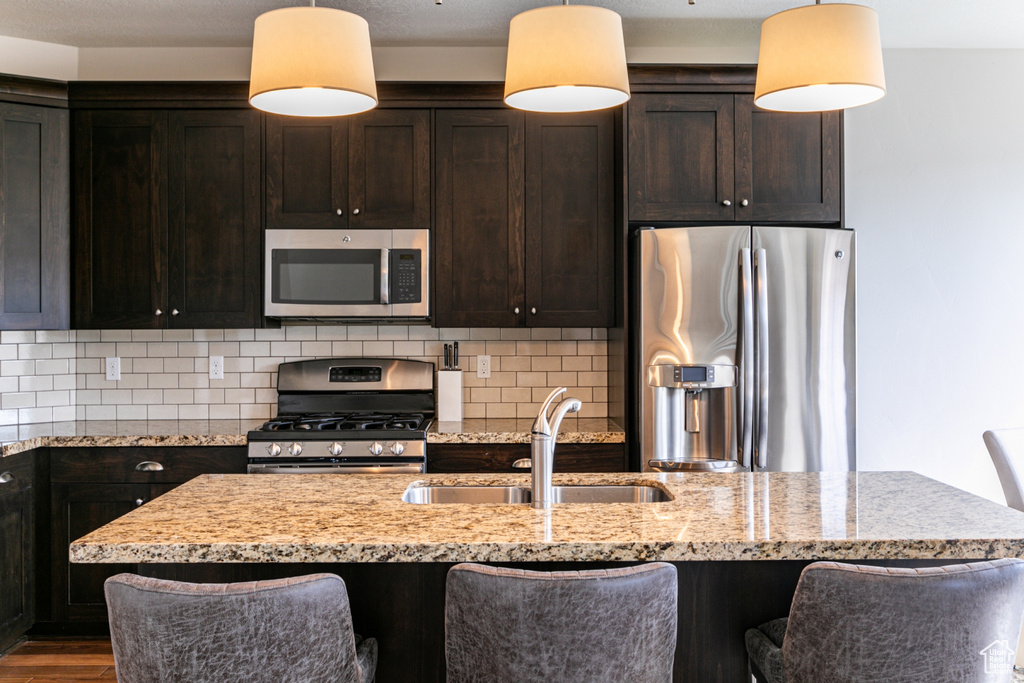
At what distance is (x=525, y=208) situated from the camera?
134 inches

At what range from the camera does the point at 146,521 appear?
1.62 meters

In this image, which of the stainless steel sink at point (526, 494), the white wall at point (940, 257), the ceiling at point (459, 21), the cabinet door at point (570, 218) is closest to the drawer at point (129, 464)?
the stainless steel sink at point (526, 494)

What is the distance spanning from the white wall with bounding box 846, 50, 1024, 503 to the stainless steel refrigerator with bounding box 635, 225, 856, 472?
0.69 m

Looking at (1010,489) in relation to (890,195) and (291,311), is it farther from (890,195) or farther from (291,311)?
(291,311)

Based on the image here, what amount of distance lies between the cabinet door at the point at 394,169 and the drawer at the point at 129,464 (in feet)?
4.02

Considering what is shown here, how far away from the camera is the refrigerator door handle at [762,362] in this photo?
119 inches

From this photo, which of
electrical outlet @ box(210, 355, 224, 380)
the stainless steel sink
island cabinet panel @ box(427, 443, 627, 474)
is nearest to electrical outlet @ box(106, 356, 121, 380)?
electrical outlet @ box(210, 355, 224, 380)

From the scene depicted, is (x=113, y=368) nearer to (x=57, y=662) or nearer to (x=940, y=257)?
(x=57, y=662)

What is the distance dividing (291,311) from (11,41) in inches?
72.6

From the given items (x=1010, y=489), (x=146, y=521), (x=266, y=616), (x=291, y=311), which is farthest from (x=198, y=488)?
(x=1010, y=489)

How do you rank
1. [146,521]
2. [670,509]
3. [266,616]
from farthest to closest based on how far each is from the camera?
[670,509], [146,521], [266,616]

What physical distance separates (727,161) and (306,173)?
187 centimetres

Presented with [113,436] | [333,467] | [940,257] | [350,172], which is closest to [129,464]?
[113,436]

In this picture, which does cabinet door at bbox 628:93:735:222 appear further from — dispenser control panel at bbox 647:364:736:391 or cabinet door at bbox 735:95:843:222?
dispenser control panel at bbox 647:364:736:391
